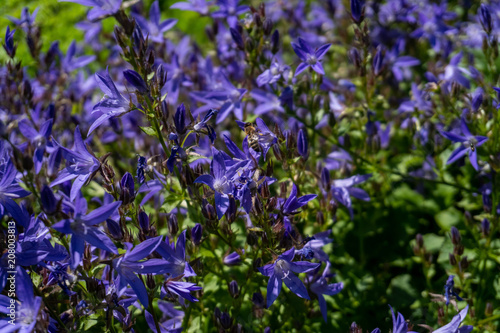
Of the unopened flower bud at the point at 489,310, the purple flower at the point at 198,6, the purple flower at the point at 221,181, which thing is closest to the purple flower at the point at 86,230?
the purple flower at the point at 221,181

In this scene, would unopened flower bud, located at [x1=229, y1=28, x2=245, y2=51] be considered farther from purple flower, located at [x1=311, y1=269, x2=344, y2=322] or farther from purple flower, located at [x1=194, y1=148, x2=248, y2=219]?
purple flower, located at [x1=311, y1=269, x2=344, y2=322]

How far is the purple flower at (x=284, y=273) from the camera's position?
179cm

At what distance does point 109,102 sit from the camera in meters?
1.96

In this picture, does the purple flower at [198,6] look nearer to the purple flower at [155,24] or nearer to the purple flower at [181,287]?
the purple flower at [155,24]

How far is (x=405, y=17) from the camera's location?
401 cm

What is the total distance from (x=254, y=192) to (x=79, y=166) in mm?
733

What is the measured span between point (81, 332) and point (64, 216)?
1.52 feet

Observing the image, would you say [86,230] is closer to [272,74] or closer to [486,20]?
[272,74]

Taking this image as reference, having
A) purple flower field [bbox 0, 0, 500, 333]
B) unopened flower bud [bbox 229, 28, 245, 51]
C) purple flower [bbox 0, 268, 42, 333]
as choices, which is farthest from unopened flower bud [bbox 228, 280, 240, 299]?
unopened flower bud [bbox 229, 28, 245, 51]

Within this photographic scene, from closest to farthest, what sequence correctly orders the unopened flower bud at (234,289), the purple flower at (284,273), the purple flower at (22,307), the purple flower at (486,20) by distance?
the purple flower at (22,307)
the purple flower at (284,273)
the unopened flower bud at (234,289)
the purple flower at (486,20)

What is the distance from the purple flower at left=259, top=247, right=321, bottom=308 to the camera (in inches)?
70.6

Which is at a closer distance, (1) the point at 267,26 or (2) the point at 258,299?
(2) the point at 258,299

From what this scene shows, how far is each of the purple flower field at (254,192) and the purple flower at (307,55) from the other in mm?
11

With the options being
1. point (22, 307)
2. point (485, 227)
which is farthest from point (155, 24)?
point (485, 227)
